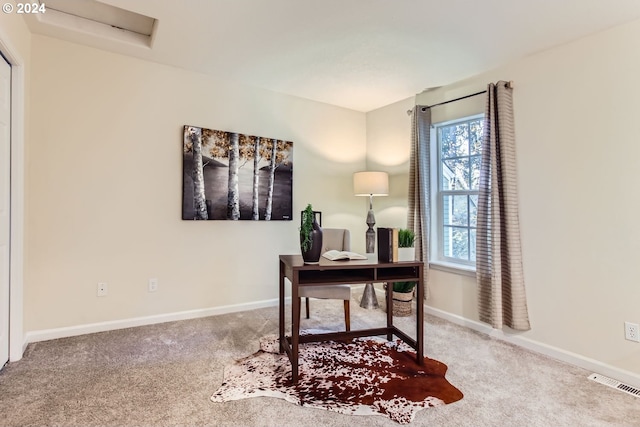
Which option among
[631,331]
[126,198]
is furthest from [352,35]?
[631,331]

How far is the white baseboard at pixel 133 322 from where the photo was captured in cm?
268

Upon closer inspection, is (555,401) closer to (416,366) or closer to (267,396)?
(416,366)

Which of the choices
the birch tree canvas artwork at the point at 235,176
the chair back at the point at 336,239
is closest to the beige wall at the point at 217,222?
the birch tree canvas artwork at the point at 235,176

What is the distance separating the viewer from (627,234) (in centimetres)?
223

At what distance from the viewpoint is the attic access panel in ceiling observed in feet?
8.15

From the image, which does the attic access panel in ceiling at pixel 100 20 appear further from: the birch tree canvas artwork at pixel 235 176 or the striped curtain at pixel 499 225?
the striped curtain at pixel 499 225

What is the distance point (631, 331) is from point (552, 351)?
1.74ft

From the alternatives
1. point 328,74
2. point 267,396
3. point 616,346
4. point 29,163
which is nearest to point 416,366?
point 267,396

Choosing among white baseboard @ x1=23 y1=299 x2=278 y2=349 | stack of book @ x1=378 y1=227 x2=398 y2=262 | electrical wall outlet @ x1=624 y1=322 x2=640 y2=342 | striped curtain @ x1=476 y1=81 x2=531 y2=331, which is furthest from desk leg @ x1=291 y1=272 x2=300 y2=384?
electrical wall outlet @ x1=624 y1=322 x2=640 y2=342

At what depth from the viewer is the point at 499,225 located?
2.79 meters

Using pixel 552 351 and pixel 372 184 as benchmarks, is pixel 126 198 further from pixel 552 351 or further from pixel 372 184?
pixel 552 351

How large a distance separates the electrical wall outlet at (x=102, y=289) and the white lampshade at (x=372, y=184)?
104 inches

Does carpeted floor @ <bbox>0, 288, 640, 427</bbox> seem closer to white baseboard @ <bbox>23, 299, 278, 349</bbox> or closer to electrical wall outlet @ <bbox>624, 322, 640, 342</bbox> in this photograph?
white baseboard @ <bbox>23, 299, 278, 349</bbox>

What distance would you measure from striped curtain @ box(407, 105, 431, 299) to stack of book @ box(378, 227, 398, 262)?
1.26m
